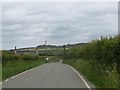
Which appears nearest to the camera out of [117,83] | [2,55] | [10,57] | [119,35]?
[117,83]

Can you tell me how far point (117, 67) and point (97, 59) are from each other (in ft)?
29.8

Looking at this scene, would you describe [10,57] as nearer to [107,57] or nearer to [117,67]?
[107,57]

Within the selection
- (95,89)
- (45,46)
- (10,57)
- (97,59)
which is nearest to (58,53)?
(45,46)

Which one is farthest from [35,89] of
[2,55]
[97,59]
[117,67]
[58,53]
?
[58,53]

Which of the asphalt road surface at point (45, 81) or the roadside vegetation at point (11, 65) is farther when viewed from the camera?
the roadside vegetation at point (11, 65)

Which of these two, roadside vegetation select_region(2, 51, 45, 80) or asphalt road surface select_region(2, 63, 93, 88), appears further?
roadside vegetation select_region(2, 51, 45, 80)

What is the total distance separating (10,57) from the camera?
53500 millimetres

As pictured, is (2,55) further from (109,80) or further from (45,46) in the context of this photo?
(45,46)

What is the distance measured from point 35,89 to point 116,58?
6.61 m

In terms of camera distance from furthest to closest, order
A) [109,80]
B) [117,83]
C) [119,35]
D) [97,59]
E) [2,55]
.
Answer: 1. [2,55]
2. [97,59]
3. [119,35]
4. [109,80]
5. [117,83]

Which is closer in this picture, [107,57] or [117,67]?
[117,67]

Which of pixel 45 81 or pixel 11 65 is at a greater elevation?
pixel 45 81

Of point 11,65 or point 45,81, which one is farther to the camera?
point 11,65

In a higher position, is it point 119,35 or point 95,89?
point 119,35
